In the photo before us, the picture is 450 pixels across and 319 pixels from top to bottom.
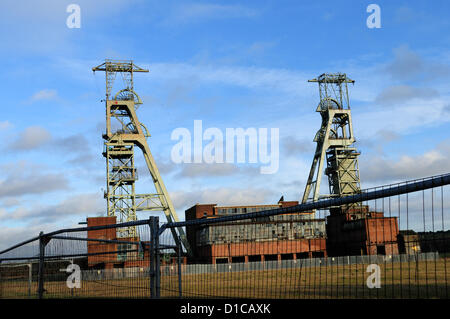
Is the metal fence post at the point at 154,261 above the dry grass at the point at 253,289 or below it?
above

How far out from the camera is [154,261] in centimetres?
911

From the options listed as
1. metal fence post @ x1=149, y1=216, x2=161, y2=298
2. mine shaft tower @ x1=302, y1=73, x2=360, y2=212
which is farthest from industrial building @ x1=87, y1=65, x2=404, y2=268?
metal fence post @ x1=149, y1=216, x2=161, y2=298

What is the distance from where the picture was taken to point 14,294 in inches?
669

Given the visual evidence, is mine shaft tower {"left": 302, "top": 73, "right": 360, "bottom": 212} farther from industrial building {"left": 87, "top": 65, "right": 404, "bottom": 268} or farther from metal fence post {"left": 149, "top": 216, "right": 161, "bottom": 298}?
metal fence post {"left": 149, "top": 216, "right": 161, "bottom": 298}

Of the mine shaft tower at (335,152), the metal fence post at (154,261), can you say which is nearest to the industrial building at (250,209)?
the mine shaft tower at (335,152)

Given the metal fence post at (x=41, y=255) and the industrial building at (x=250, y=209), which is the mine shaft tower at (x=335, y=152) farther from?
the metal fence post at (x=41, y=255)

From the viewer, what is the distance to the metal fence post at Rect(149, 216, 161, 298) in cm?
891

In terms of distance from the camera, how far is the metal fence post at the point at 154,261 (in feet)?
29.2

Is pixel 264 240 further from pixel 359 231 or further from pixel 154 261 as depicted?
pixel 154 261

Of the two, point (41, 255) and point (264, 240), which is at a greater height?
point (41, 255)
